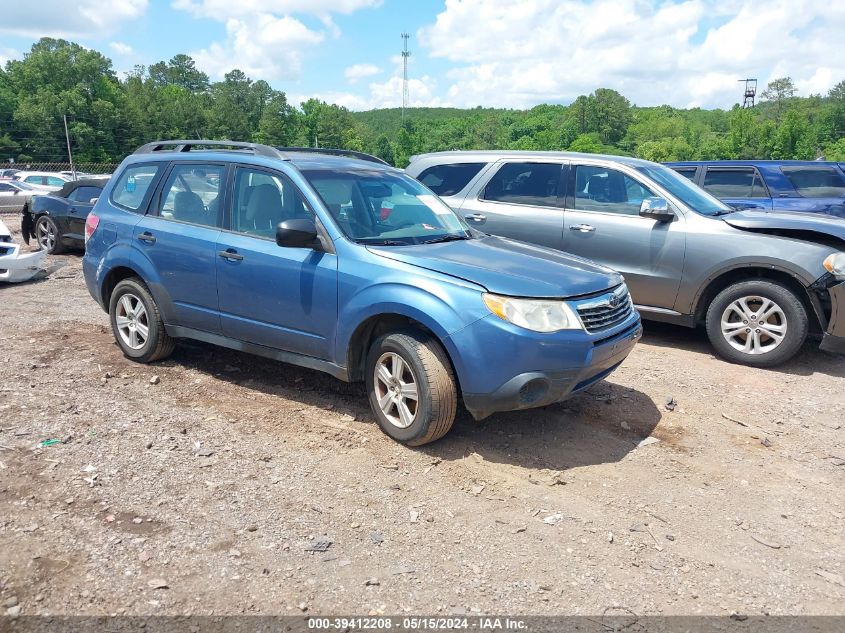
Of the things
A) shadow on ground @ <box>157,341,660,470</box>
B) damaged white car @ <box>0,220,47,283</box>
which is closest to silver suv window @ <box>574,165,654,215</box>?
shadow on ground @ <box>157,341,660,470</box>

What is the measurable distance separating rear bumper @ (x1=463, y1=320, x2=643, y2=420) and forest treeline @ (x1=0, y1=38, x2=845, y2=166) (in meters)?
40.6

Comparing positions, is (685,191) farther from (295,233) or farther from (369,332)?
(295,233)

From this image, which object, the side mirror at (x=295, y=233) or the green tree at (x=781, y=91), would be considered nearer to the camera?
the side mirror at (x=295, y=233)

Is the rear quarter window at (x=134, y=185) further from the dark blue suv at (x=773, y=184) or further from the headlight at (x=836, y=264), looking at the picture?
the dark blue suv at (x=773, y=184)

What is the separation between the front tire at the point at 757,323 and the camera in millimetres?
5992

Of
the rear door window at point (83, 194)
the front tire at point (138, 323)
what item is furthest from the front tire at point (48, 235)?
the front tire at point (138, 323)

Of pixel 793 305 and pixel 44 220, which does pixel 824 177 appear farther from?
pixel 44 220

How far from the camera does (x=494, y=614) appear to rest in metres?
2.83

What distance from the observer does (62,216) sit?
12.1 metres

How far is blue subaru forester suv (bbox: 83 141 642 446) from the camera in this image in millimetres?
4027

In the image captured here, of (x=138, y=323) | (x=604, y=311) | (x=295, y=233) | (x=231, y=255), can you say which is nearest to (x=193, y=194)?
(x=231, y=255)

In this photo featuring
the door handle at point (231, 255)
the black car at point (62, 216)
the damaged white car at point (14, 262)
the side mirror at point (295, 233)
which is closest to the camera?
the side mirror at point (295, 233)

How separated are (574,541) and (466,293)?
A: 1.49 meters

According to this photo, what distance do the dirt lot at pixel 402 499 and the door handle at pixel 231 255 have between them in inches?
42.4
